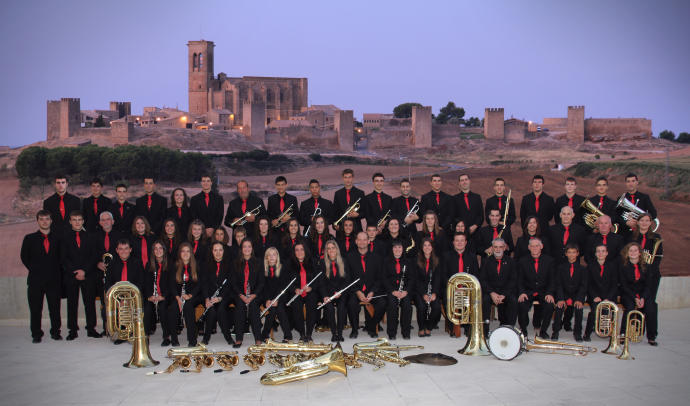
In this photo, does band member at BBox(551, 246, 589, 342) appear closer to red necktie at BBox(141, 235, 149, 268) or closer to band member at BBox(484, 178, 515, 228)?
band member at BBox(484, 178, 515, 228)

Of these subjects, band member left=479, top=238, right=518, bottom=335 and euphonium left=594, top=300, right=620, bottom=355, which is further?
band member left=479, top=238, right=518, bottom=335

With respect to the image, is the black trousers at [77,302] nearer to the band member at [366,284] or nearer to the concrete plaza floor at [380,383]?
the concrete plaza floor at [380,383]

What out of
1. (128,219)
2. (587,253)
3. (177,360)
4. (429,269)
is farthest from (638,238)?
(128,219)

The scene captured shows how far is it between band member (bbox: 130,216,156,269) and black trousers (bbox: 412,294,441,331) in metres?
2.72

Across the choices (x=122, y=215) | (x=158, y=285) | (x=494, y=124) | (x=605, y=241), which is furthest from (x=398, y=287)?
(x=494, y=124)

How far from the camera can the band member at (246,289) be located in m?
6.11

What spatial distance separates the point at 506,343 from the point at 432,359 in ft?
2.04

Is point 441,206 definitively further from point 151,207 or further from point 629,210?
point 151,207

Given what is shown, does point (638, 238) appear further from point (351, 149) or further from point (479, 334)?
point (351, 149)

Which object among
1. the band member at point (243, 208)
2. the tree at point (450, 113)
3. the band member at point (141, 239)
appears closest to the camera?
the band member at point (141, 239)

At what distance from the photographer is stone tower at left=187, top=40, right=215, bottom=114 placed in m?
65.6

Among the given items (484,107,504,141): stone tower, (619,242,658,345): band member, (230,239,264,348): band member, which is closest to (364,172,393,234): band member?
(230,239,264,348): band member

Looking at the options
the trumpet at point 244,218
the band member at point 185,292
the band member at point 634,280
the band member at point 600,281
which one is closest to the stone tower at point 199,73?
the trumpet at point 244,218

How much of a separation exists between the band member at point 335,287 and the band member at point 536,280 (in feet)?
5.58
